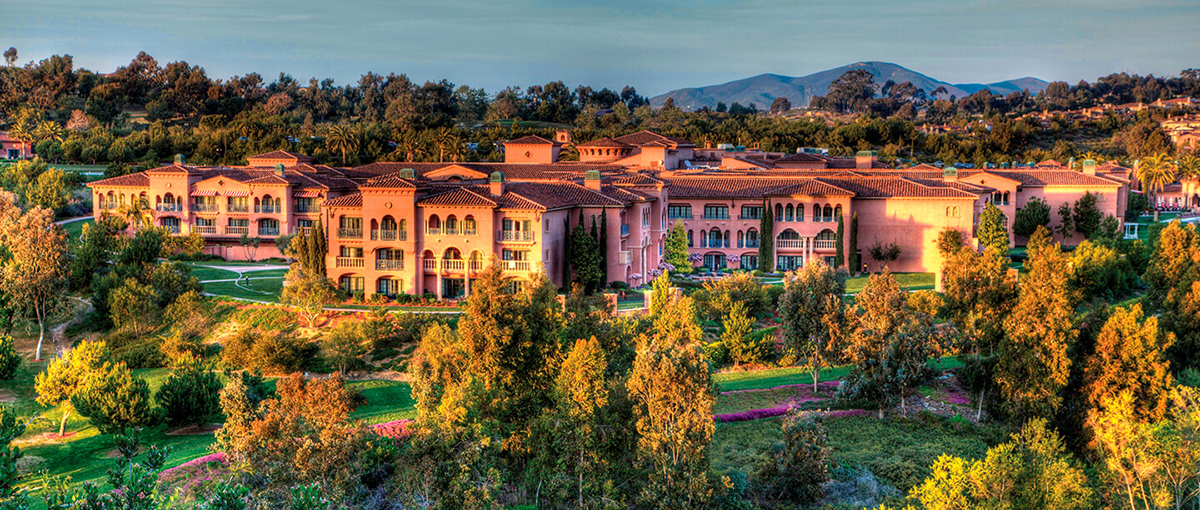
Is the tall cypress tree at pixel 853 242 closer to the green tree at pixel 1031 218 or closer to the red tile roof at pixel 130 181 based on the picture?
the green tree at pixel 1031 218

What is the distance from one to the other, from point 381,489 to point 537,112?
377 ft

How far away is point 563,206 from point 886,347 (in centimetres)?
1994

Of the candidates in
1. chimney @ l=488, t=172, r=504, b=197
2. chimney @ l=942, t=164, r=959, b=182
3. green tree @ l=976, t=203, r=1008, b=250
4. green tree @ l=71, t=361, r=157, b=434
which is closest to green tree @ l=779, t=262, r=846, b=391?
chimney @ l=488, t=172, r=504, b=197

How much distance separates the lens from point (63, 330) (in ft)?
154

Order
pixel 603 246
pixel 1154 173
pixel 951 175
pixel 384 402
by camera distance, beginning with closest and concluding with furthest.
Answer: pixel 384 402 → pixel 603 246 → pixel 951 175 → pixel 1154 173

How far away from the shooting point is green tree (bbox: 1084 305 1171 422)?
30.9 meters

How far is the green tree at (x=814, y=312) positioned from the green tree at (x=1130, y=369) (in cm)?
805

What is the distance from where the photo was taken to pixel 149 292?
4522 centimetres

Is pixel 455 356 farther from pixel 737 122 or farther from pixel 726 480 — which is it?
pixel 737 122

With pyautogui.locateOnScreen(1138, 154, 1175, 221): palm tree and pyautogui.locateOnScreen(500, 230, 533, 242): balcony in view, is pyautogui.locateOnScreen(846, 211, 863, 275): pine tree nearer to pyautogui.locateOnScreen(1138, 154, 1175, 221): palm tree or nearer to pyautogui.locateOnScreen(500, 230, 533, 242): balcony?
pyautogui.locateOnScreen(500, 230, 533, 242): balcony

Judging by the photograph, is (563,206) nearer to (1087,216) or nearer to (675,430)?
(675,430)

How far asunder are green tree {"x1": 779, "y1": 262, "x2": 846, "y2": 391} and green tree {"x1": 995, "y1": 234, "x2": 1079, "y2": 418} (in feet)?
18.0

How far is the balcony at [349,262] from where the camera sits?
47.3 metres

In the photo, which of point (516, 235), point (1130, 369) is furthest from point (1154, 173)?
point (516, 235)
